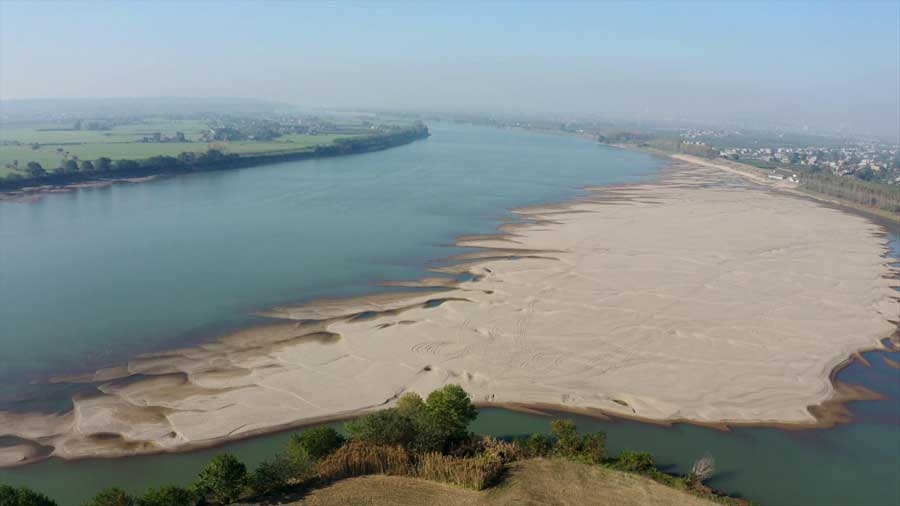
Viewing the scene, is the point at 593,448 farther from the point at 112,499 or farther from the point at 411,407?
the point at 112,499

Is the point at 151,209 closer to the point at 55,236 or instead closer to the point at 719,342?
the point at 55,236

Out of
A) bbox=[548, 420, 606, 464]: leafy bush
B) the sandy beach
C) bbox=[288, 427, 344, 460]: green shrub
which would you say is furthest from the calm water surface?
bbox=[288, 427, 344, 460]: green shrub

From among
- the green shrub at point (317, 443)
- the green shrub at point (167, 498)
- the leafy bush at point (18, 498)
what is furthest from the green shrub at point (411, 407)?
the leafy bush at point (18, 498)

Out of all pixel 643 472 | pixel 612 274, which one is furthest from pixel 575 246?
pixel 643 472

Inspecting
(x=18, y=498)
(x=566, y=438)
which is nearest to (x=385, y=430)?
(x=566, y=438)

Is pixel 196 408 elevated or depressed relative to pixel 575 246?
depressed

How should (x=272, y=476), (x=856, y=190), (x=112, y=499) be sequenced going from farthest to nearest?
(x=856, y=190)
(x=272, y=476)
(x=112, y=499)
